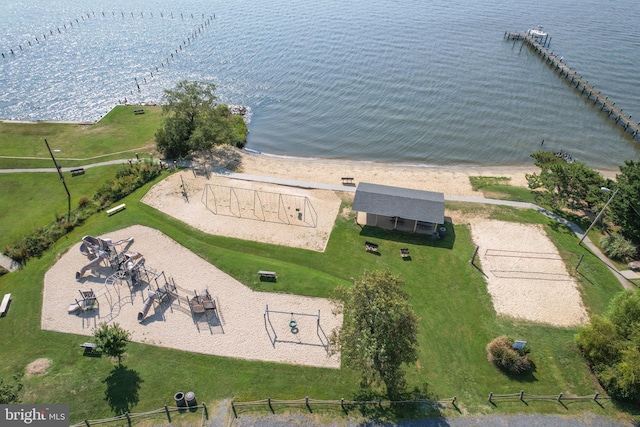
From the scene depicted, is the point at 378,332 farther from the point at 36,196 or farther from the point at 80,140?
the point at 80,140

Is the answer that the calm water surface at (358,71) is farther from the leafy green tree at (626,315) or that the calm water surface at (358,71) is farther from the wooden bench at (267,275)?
the leafy green tree at (626,315)

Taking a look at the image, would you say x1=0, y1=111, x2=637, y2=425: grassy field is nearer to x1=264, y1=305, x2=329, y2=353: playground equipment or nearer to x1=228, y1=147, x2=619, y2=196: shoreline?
x1=264, y1=305, x2=329, y2=353: playground equipment

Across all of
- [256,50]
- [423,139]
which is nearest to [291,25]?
[256,50]

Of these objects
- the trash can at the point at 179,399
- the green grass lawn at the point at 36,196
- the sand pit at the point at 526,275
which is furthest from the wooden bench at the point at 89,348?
the sand pit at the point at 526,275

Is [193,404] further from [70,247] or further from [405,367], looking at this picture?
[70,247]

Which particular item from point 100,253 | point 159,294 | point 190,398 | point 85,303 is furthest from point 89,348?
point 100,253

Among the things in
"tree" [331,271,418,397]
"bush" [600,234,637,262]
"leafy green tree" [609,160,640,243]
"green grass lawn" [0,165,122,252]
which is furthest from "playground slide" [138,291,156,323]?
"leafy green tree" [609,160,640,243]
